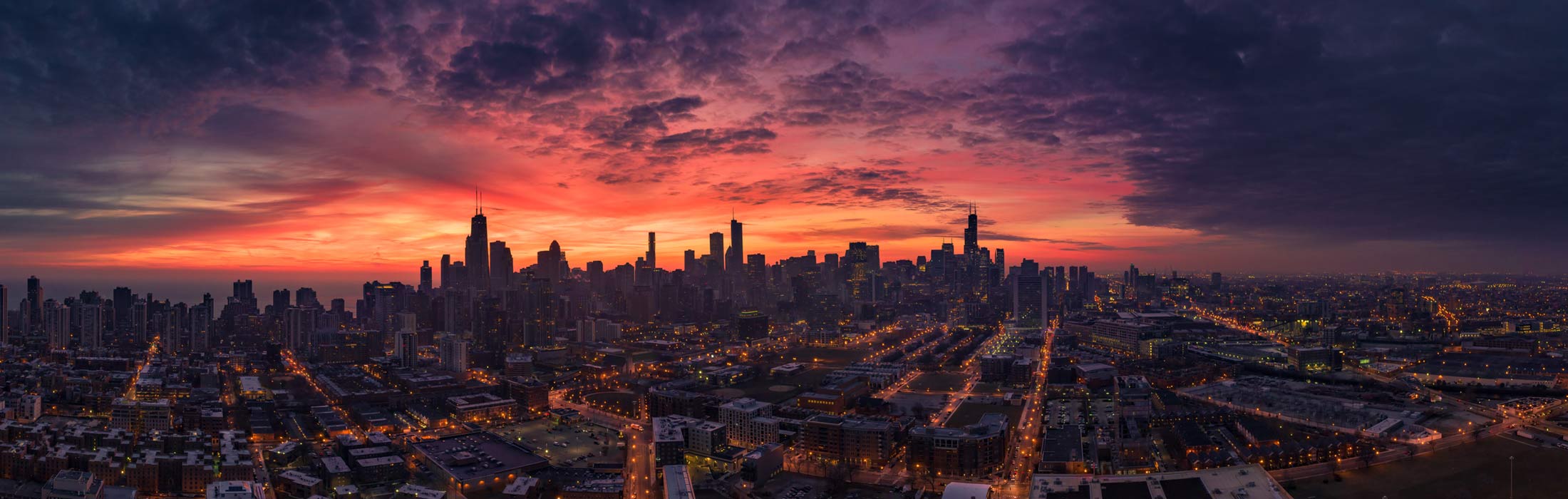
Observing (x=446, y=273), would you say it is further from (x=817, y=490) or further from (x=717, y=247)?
(x=817, y=490)

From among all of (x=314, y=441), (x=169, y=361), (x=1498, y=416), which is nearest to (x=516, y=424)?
(x=314, y=441)

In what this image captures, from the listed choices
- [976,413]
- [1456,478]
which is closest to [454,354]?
[976,413]

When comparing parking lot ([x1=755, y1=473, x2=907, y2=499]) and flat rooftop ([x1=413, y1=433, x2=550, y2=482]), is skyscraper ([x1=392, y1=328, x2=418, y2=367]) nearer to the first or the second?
flat rooftop ([x1=413, y1=433, x2=550, y2=482])

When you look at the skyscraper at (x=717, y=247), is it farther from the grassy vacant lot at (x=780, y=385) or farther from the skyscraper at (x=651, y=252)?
the grassy vacant lot at (x=780, y=385)

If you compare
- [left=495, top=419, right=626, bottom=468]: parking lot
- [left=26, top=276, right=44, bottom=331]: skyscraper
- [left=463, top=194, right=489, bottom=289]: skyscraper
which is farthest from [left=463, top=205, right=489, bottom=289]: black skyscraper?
[left=495, top=419, right=626, bottom=468]: parking lot

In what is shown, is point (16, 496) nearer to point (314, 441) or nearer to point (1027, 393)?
point (314, 441)

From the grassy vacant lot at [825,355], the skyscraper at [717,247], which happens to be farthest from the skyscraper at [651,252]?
the grassy vacant lot at [825,355]

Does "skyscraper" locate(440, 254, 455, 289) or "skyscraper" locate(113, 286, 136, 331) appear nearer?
"skyscraper" locate(113, 286, 136, 331)

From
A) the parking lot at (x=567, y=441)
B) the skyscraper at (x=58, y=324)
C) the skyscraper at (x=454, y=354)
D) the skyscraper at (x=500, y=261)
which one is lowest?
the parking lot at (x=567, y=441)
